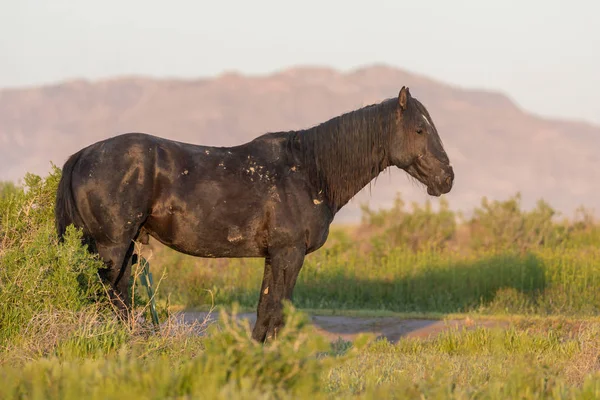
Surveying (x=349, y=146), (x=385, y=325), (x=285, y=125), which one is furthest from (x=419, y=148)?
(x=285, y=125)

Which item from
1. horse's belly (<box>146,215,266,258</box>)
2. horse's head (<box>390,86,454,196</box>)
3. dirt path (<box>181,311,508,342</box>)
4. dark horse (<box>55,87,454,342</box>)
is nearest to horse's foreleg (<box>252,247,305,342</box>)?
dark horse (<box>55,87,454,342</box>)

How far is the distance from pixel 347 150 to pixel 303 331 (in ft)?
12.3

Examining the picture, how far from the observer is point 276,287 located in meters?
8.48

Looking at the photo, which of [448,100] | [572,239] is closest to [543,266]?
[572,239]

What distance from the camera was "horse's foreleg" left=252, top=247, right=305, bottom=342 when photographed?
8391 mm

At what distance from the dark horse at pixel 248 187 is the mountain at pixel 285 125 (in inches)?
3395

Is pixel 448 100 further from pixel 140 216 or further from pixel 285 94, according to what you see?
pixel 140 216

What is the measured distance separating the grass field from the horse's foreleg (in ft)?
0.94

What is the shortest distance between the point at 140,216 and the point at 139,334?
109 cm

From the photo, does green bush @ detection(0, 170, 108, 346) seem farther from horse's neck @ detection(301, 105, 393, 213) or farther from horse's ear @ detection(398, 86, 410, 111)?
horse's ear @ detection(398, 86, 410, 111)

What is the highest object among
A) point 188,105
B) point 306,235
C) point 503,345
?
point 188,105

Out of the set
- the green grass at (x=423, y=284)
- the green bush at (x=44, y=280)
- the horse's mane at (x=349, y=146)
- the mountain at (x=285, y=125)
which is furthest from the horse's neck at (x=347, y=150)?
the mountain at (x=285, y=125)

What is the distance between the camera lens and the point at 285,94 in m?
134

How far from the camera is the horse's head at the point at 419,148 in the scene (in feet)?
29.3
